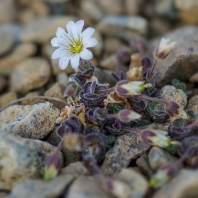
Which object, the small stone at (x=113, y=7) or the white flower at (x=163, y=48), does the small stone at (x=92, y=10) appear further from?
the white flower at (x=163, y=48)

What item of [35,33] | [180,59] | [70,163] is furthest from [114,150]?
[35,33]

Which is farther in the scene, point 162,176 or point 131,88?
point 131,88

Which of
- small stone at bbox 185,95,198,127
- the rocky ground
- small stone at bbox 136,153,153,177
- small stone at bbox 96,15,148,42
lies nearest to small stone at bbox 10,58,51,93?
the rocky ground

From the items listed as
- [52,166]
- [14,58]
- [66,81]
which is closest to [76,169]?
[52,166]

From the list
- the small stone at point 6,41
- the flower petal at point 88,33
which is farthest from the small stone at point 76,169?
the small stone at point 6,41

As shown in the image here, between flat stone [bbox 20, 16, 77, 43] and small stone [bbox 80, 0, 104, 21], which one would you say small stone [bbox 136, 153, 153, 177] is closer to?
flat stone [bbox 20, 16, 77, 43]

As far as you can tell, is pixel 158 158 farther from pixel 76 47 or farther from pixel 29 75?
pixel 29 75
